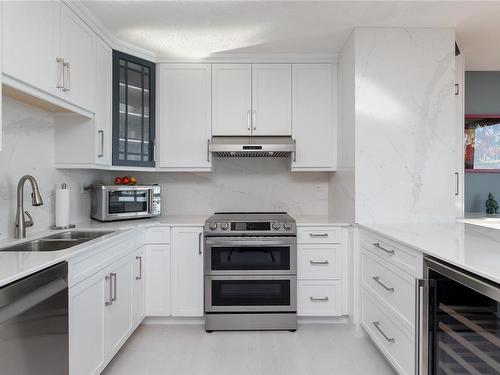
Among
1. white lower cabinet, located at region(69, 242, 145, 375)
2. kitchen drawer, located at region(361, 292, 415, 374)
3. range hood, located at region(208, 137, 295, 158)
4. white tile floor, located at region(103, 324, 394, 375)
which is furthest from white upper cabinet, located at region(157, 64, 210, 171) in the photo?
kitchen drawer, located at region(361, 292, 415, 374)

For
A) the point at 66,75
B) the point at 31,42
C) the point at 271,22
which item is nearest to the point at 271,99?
the point at 271,22

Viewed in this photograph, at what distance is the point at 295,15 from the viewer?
2.33 meters

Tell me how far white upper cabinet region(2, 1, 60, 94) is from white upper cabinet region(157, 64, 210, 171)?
1162 millimetres

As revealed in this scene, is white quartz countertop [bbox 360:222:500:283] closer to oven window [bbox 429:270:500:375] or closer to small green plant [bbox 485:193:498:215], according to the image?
oven window [bbox 429:270:500:375]

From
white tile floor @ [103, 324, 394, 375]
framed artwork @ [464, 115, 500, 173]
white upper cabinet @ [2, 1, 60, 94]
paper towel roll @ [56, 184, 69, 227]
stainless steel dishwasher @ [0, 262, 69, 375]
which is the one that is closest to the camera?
stainless steel dishwasher @ [0, 262, 69, 375]

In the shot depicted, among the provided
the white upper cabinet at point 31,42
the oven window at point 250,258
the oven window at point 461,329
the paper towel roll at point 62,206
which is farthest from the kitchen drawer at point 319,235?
the white upper cabinet at point 31,42

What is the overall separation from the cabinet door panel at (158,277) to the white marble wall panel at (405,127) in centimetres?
157

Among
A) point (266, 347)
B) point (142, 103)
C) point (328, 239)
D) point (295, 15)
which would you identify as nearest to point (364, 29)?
point (295, 15)

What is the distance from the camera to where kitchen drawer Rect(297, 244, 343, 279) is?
2699 mm

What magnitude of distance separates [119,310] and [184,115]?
171 centimetres

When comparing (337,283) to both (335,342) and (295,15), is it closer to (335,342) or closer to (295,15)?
(335,342)

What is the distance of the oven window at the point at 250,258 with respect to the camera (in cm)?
263

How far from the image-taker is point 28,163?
214cm

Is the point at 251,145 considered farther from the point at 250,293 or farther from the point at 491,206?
the point at 491,206
